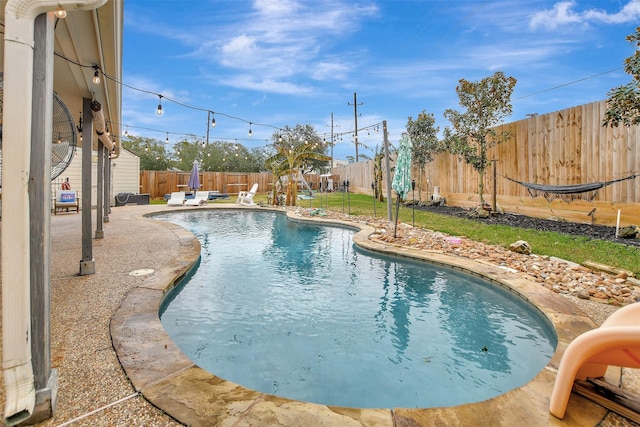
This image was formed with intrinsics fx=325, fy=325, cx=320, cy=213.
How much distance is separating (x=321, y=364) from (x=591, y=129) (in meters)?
8.28

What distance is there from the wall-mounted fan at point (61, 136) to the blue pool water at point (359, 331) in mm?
2357

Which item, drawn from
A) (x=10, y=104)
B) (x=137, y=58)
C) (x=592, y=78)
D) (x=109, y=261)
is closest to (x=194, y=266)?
(x=109, y=261)

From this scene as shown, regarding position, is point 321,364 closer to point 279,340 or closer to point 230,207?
point 279,340

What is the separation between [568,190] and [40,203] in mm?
9148

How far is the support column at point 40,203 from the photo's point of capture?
158 cm

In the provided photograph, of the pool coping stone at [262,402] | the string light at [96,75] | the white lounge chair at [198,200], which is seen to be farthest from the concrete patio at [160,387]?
the white lounge chair at [198,200]

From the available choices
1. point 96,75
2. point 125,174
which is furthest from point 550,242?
→ point 125,174

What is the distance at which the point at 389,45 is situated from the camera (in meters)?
20.1

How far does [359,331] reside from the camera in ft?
11.2

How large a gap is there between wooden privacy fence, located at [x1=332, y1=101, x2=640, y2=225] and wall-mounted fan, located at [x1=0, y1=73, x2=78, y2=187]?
959 cm

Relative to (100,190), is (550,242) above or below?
below

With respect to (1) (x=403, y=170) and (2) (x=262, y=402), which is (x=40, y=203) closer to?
(2) (x=262, y=402)

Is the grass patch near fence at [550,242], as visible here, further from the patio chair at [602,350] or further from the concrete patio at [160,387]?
the patio chair at [602,350]

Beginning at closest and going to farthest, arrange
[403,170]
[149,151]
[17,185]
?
[17,185] < [403,170] < [149,151]
